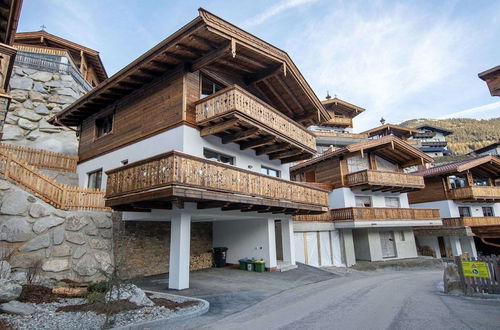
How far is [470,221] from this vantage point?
27.8 meters

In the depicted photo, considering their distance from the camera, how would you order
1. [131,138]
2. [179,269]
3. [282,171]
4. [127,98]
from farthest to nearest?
[282,171] → [127,98] → [131,138] → [179,269]

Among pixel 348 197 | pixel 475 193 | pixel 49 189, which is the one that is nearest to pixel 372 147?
pixel 348 197

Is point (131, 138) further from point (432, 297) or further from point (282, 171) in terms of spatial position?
point (432, 297)

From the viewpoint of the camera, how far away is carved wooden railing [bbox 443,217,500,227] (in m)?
27.7

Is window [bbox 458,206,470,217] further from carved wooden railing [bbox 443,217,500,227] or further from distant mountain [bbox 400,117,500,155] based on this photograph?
distant mountain [bbox 400,117,500,155]

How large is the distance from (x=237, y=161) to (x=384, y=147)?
1772 cm

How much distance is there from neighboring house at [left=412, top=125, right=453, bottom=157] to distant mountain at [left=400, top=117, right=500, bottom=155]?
2258 centimetres

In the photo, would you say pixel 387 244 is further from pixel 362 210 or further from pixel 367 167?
pixel 367 167

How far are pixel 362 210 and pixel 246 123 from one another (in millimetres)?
14552

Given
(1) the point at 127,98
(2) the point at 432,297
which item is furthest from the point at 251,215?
(1) the point at 127,98

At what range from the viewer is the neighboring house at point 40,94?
23047 mm

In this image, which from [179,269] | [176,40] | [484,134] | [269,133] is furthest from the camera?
[484,134]

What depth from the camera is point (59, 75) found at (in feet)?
87.0

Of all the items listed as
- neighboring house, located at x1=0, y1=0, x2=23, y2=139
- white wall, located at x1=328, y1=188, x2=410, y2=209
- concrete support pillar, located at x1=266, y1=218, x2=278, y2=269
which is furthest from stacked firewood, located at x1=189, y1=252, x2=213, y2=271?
white wall, located at x1=328, y1=188, x2=410, y2=209
